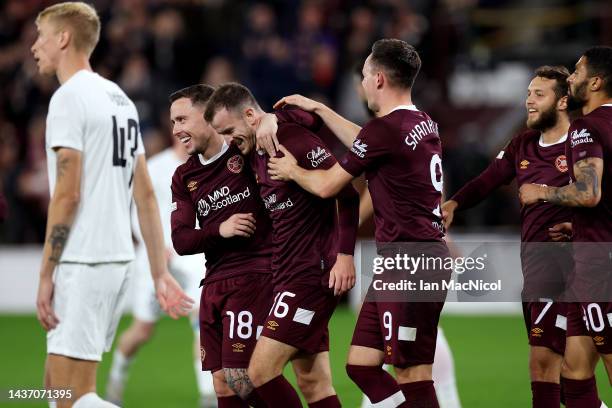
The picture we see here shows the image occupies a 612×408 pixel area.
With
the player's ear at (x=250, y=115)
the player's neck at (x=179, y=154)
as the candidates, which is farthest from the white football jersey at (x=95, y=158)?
the player's neck at (x=179, y=154)

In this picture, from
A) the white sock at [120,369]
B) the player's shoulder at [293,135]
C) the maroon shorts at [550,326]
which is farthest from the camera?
the white sock at [120,369]

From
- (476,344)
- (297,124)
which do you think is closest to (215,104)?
(297,124)

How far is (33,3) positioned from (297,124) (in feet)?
43.4

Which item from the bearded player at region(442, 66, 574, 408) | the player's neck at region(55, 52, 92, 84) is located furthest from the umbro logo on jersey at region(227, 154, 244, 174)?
the bearded player at region(442, 66, 574, 408)

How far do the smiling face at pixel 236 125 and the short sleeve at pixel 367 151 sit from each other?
Answer: 0.66 meters

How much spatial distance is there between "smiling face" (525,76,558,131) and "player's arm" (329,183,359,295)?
1406 millimetres

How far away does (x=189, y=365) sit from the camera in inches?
445

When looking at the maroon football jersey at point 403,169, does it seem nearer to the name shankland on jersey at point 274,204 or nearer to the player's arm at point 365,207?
the name shankland on jersey at point 274,204

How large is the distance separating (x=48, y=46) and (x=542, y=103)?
3.00 meters

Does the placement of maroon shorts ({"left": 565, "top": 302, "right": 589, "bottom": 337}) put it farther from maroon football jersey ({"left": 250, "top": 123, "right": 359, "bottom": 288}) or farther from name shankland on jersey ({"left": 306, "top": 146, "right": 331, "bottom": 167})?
name shankland on jersey ({"left": 306, "top": 146, "right": 331, "bottom": 167})

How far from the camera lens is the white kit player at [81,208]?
5832 millimetres

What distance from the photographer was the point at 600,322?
241 inches

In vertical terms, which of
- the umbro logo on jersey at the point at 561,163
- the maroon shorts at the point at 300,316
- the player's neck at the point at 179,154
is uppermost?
the player's neck at the point at 179,154

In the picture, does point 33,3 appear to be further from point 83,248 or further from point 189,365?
point 83,248
